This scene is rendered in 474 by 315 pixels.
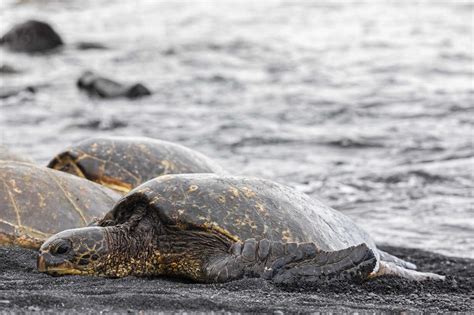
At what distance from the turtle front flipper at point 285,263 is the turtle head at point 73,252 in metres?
0.52

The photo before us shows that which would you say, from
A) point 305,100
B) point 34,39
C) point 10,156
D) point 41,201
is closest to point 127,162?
point 10,156

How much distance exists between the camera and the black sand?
3.60 meters

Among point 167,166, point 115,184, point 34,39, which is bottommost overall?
point 115,184

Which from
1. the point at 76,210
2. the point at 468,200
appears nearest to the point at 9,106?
the point at 468,200

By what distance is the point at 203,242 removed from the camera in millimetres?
4238

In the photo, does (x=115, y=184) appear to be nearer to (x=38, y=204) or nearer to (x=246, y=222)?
(x=38, y=204)

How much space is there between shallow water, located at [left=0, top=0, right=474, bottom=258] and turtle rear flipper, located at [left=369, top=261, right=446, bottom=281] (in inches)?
55.7

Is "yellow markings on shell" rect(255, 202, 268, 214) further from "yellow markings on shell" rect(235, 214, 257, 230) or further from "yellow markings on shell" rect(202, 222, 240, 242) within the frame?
"yellow markings on shell" rect(202, 222, 240, 242)

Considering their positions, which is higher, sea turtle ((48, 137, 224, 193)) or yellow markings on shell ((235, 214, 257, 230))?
yellow markings on shell ((235, 214, 257, 230))

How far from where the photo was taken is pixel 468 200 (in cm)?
761

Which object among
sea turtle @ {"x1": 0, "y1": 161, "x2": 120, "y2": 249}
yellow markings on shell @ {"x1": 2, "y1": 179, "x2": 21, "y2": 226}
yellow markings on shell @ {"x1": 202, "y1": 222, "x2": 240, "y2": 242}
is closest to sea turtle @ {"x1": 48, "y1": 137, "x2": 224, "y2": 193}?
sea turtle @ {"x1": 0, "y1": 161, "x2": 120, "y2": 249}

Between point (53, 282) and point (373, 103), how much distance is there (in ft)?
27.9

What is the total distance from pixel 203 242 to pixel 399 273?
1.12 meters

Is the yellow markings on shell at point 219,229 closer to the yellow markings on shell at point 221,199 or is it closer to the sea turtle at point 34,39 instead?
the yellow markings on shell at point 221,199
